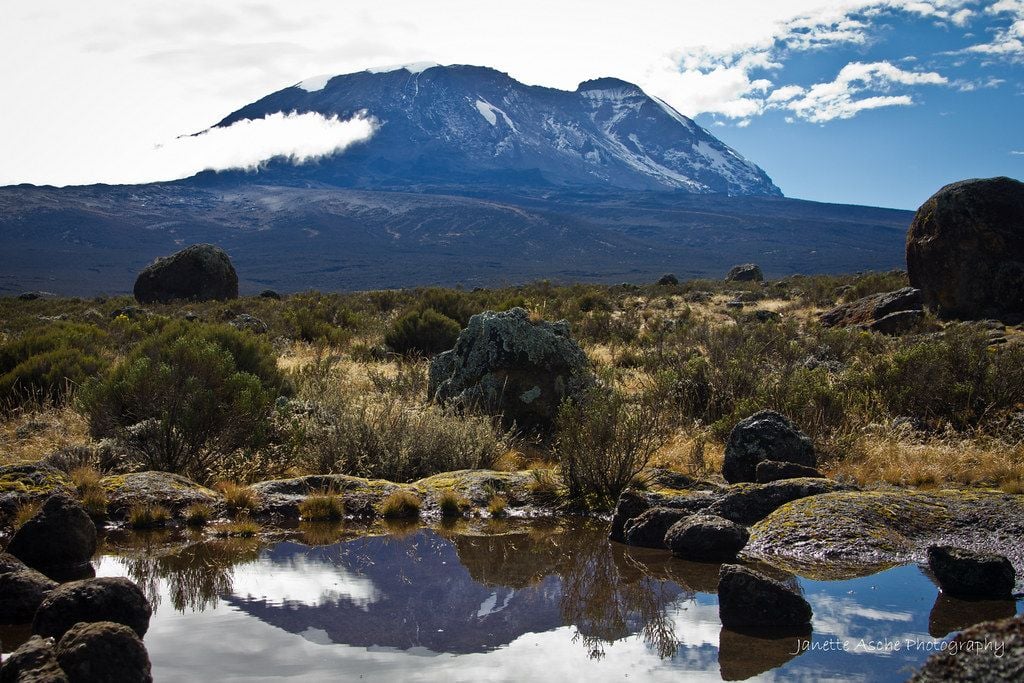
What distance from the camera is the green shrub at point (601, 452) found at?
743cm

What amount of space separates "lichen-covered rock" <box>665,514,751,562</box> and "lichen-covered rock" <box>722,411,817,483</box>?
1.84 meters

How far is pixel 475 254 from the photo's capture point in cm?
15125

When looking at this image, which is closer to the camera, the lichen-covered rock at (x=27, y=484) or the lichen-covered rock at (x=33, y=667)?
the lichen-covered rock at (x=33, y=667)

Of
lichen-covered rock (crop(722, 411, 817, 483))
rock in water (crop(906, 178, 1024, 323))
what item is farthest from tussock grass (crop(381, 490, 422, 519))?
rock in water (crop(906, 178, 1024, 323))

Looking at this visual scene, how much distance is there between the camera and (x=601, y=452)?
7.53m

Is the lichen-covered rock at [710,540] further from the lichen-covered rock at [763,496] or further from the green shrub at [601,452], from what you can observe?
the green shrub at [601,452]

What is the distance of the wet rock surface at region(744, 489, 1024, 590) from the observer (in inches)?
216

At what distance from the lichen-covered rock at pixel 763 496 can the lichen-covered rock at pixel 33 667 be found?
14.3 ft

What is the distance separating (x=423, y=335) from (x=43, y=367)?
720 cm

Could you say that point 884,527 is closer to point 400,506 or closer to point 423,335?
point 400,506

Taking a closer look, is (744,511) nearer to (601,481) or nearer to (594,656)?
(601,481)

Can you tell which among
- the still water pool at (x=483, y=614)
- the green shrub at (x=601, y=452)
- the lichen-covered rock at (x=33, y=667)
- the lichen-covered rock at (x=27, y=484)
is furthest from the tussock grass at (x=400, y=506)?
the lichen-covered rock at (x=33, y=667)

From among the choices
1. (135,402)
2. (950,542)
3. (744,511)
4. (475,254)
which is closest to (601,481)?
(744,511)

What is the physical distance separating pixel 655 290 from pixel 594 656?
1231 inches
